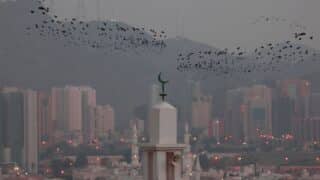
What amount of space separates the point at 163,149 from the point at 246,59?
33.1 feet

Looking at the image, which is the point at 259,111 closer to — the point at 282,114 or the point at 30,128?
the point at 282,114

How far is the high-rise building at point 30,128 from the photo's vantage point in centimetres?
1177

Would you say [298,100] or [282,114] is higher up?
[298,100]

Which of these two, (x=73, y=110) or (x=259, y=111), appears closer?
(x=73, y=110)

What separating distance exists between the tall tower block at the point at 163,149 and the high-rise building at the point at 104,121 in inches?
356

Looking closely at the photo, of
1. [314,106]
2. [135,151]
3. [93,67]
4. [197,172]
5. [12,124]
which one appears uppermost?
[93,67]

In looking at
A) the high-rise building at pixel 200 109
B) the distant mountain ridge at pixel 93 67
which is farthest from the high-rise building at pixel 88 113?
the high-rise building at pixel 200 109

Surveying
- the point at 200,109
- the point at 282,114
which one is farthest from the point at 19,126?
the point at 282,114

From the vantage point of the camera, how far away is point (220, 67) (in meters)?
12.7

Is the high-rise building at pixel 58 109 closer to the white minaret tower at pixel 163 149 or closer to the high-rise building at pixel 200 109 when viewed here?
the high-rise building at pixel 200 109

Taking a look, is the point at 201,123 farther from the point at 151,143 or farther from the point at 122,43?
the point at 151,143

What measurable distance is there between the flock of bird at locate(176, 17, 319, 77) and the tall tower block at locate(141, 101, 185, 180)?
8.27 m

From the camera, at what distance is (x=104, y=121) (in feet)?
38.3

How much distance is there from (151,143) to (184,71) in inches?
358
